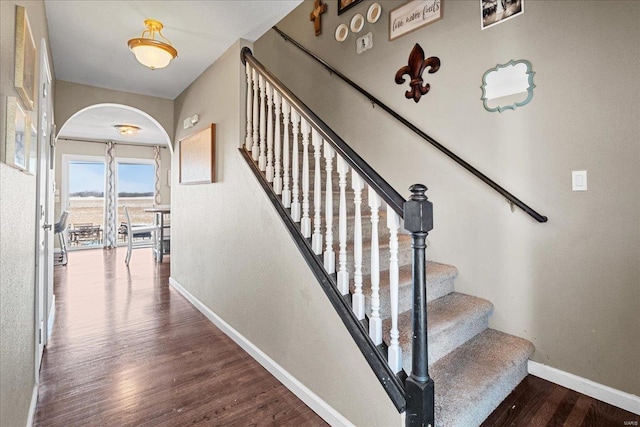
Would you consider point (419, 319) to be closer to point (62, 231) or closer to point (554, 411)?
point (554, 411)

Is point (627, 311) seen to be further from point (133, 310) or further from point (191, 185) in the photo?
point (133, 310)

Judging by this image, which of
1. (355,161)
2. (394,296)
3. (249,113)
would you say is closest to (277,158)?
(249,113)

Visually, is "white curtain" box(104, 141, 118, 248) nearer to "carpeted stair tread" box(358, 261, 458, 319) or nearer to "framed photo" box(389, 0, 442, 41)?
"framed photo" box(389, 0, 442, 41)

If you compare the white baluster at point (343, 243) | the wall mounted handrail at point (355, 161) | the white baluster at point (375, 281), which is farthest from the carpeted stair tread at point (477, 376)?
the wall mounted handrail at point (355, 161)

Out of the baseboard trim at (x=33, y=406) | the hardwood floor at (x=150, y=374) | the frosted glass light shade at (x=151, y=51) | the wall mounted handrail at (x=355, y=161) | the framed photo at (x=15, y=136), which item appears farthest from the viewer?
the frosted glass light shade at (x=151, y=51)

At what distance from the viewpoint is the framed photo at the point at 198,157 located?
294 centimetres

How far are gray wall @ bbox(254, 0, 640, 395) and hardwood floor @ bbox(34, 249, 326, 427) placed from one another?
1522 mm

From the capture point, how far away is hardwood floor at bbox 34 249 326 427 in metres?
1.71

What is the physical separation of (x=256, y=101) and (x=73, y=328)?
8.59 feet

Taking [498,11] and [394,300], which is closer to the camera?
[394,300]

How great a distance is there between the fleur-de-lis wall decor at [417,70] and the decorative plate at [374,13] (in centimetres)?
56

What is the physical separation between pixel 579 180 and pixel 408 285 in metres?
1.14

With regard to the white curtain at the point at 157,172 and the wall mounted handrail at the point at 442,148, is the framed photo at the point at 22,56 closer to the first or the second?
the wall mounted handrail at the point at 442,148

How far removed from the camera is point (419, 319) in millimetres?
1289
